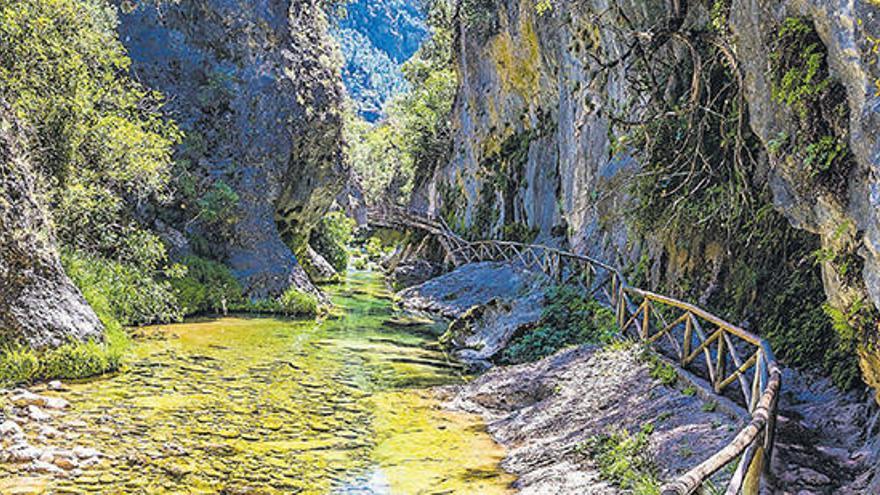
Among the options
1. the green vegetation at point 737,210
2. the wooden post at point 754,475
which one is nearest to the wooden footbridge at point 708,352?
the wooden post at point 754,475

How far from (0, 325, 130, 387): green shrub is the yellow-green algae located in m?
0.40

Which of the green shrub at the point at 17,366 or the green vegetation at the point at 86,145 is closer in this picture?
the green shrub at the point at 17,366

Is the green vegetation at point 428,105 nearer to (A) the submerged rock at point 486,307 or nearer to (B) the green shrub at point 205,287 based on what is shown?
(A) the submerged rock at point 486,307

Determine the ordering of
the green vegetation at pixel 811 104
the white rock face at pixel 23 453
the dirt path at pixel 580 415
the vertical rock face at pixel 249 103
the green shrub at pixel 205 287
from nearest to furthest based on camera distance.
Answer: the green vegetation at pixel 811 104, the dirt path at pixel 580 415, the white rock face at pixel 23 453, the green shrub at pixel 205 287, the vertical rock face at pixel 249 103

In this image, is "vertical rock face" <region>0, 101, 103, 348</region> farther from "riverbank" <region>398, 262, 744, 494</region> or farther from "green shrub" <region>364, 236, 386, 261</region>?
"green shrub" <region>364, 236, 386, 261</region>

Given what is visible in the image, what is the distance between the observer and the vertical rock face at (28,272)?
9.98 m

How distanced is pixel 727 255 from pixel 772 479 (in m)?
6.58

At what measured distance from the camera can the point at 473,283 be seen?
23.9 m

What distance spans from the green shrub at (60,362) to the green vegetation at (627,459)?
811 cm

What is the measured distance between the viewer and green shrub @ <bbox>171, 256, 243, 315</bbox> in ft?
63.8

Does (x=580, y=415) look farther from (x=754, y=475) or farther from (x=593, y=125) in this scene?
(x=593, y=125)

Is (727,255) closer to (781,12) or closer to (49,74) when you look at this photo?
(781,12)

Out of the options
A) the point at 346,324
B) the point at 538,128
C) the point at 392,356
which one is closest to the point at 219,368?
the point at 392,356

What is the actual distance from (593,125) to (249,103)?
40.9 feet
